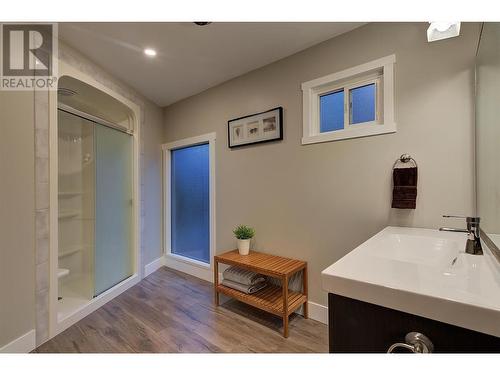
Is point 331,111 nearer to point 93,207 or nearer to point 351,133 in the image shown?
point 351,133

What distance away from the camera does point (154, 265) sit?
317cm

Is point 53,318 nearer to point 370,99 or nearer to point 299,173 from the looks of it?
point 299,173

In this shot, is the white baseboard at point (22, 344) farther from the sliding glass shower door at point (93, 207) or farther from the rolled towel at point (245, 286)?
the rolled towel at point (245, 286)

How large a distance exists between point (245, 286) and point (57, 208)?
173cm

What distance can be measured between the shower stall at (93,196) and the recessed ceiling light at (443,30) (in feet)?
9.35

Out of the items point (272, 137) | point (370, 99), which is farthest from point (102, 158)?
point (370, 99)

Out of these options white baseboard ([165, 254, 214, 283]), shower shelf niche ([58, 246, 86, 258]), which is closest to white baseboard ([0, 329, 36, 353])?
shower shelf niche ([58, 246, 86, 258])

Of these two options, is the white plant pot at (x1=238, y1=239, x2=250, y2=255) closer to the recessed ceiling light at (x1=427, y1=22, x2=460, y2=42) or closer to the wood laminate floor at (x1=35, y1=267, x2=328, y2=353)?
the wood laminate floor at (x1=35, y1=267, x2=328, y2=353)

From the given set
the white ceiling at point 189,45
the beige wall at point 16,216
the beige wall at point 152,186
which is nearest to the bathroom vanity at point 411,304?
the white ceiling at point 189,45

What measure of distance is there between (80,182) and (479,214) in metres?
3.61

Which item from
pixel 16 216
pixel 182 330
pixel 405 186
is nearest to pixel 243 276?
pixel 182 330

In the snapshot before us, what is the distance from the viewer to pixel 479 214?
4.15ft

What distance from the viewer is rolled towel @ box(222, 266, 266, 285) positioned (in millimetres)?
2059

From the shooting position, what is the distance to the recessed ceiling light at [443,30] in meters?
1.26
